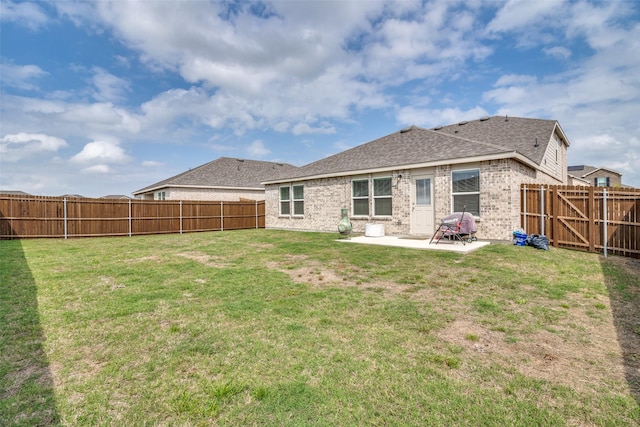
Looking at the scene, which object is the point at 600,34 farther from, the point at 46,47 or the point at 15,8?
the point at 46,47

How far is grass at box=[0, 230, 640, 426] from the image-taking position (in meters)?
2.05

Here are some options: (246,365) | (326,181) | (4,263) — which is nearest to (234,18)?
(326,181)

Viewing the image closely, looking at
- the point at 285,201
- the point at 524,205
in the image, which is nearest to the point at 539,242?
the point at 524,205

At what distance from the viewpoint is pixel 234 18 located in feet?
37.6

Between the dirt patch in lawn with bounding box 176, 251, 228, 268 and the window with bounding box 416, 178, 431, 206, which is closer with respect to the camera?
the dirt patch in lawn with bounding box 176, 251, 228, 268

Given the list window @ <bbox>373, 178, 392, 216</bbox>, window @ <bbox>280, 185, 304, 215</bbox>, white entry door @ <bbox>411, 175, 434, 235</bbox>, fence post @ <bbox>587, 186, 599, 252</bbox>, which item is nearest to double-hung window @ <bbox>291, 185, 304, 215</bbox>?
window @ <bbox>280, 185, 304, 215</bbox>

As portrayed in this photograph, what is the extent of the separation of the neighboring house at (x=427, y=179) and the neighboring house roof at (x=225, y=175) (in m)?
5.40

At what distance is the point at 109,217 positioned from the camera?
15.2m

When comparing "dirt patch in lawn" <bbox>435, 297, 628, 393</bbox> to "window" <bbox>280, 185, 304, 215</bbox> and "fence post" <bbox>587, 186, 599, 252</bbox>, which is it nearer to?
"fence post" <bbox>587, 186, 599, 252</bbox>

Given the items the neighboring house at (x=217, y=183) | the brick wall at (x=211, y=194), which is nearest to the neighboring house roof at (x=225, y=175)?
the neighboring house at (x=217, y=183)

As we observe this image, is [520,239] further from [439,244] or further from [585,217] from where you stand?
[439,244]

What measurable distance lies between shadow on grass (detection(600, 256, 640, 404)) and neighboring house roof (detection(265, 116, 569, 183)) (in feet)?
13.5

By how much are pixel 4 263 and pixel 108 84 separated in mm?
11780

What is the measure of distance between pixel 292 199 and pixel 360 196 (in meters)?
4.78
